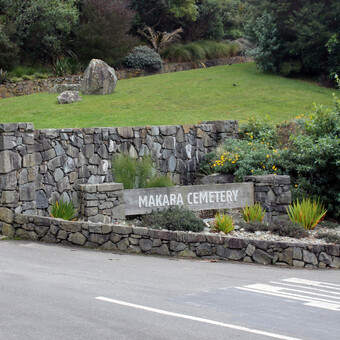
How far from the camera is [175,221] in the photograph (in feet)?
39.5

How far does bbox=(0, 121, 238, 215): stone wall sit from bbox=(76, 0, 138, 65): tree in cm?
1626

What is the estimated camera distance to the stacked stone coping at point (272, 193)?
14289 mm

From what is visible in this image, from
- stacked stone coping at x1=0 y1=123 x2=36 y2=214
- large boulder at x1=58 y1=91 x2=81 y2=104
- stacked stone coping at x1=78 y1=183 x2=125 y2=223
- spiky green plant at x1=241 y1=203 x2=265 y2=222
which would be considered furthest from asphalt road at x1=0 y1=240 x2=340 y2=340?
large boulder at x1=58 y1=91 x2=81 y2=104

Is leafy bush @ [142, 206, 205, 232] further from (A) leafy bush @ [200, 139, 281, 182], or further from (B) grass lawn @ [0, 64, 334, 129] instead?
(B) grass lawn @ [0, 64, 334, 129]

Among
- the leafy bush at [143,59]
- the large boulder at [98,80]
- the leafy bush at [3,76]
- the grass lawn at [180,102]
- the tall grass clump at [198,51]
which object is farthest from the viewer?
the tall grass clump at [198,51]

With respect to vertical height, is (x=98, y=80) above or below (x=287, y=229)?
above

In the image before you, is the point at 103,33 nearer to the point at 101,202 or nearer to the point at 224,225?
the point at 101,202

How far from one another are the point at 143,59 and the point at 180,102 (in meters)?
10.3

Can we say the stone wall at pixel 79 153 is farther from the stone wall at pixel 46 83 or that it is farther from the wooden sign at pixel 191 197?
the stone wall at pixel 46 83

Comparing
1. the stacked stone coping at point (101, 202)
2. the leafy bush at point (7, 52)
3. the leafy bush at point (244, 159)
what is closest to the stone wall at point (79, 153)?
the leafy bush at point (244, 159)

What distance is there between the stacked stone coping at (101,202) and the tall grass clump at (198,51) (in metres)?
25.1

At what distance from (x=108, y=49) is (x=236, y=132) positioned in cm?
1642

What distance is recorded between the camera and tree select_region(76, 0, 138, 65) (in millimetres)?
32469

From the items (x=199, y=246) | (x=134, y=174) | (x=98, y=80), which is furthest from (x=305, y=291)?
(x=98, y=80)
